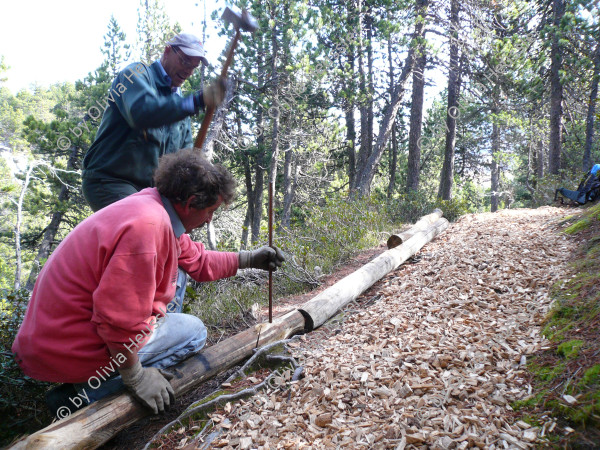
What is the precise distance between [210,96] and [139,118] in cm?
52

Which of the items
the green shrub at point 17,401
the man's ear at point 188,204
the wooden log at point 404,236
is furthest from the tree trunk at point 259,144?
the man's ear at point 188,204

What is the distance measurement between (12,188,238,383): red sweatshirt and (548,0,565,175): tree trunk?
11867mm

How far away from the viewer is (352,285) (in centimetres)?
373

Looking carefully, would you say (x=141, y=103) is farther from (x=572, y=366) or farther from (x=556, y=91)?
(x=556, y=91)

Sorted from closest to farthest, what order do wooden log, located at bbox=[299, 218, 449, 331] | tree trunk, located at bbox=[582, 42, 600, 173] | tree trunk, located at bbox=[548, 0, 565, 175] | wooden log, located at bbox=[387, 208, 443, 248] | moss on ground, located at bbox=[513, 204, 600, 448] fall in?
moss on ground, located at bbox=[513, 204, 600, 448] → wooden log, located at bbox=[299, 218, 449, 331] → wooden log, located at bbox=[387, 208, 443, 248] → tree trunk, located at bbox=[582, 42, 600, 173] → tree trunk, located at bbox=[548, 0, 565, 175]

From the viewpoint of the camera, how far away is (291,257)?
220 inches

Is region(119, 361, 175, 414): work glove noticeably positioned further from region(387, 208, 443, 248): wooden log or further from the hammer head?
region(387, 208, 443, 248): wooden log

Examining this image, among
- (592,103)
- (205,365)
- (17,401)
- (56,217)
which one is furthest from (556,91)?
(56,217)

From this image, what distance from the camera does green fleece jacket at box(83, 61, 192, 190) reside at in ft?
8.41

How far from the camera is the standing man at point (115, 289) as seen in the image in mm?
1765

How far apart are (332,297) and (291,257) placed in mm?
2199

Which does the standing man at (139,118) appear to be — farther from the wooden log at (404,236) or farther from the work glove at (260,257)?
the wooden log at (404,236)

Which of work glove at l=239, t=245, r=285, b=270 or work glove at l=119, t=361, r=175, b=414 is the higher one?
work glove at l=239, t=245, r=285, b=270

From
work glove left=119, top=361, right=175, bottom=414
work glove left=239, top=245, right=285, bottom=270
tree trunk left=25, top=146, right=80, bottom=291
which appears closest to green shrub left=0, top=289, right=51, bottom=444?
work glove left=119, top=361, right=175, bottom=414
